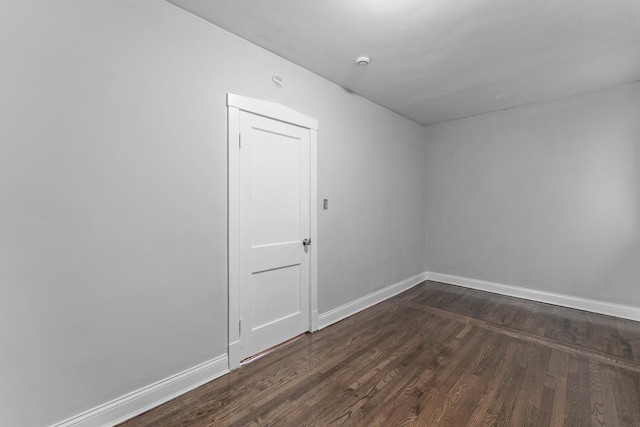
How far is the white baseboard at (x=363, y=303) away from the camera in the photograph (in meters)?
3.21

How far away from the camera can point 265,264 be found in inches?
103

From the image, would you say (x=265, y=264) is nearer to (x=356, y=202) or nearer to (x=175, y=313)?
(x=175, y=313)

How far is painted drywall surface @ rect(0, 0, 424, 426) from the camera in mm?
1474

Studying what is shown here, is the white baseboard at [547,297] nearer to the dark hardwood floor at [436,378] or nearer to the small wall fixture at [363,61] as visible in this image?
the dark hardwood floor at [436,378]

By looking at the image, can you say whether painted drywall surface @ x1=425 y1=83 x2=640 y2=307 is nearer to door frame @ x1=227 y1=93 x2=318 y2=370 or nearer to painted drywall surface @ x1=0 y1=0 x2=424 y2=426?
painted drywall surface @ x1=0 y1=0 x2=424 y2=426

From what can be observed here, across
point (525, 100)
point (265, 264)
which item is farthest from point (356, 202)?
point (525, 100)

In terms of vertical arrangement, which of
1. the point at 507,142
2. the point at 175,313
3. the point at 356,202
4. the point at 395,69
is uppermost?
the point at 395,69

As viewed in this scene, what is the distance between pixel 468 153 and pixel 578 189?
1.49 m

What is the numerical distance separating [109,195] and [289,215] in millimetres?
1488

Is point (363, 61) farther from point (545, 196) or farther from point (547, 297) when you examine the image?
point (547, 297)

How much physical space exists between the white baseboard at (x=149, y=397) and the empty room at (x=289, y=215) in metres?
0.01

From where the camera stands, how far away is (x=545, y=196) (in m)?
3.93

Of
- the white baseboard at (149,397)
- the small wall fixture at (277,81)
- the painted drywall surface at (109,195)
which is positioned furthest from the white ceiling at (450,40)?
the white baseboard at (149,397)

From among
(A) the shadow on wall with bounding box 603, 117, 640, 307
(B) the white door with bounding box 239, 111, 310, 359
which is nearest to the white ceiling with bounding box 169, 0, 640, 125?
(B) the white door with bounding box 239, 111, 310, 359
